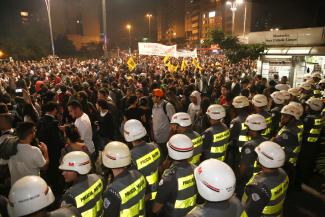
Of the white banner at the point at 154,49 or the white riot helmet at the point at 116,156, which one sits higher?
the white banner at the point at 154,49

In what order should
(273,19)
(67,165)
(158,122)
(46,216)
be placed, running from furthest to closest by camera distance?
1. (273,19)
2. (158,122)
3. (67,165)
4. (46,216)

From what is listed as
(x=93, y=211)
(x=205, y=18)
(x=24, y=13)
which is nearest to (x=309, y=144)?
(x=93, y=211)

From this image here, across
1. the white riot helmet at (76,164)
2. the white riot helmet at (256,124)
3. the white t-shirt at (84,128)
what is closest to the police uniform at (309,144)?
the white riot helmet at (256,124)

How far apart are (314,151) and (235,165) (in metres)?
2.05

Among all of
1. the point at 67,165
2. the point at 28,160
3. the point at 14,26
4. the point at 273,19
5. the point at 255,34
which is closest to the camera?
the point at 67,165

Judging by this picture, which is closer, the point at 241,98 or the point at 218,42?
the point at 241,98

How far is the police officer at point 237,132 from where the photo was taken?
6.35 m

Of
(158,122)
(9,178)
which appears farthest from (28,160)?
(158,122)

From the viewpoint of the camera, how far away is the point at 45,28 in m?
53.9

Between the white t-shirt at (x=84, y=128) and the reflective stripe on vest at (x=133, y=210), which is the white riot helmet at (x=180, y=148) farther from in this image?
the white t-shirt at (x=84, y=128)

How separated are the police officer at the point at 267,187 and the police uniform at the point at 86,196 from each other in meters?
1.84

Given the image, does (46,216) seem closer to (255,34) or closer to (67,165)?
(67,165)

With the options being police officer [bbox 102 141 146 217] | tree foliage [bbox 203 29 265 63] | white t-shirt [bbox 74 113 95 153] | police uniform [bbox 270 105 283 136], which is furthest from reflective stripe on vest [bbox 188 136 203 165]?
tree foliage [bbox 203 29 265 63]

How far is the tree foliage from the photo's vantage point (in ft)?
53.5
